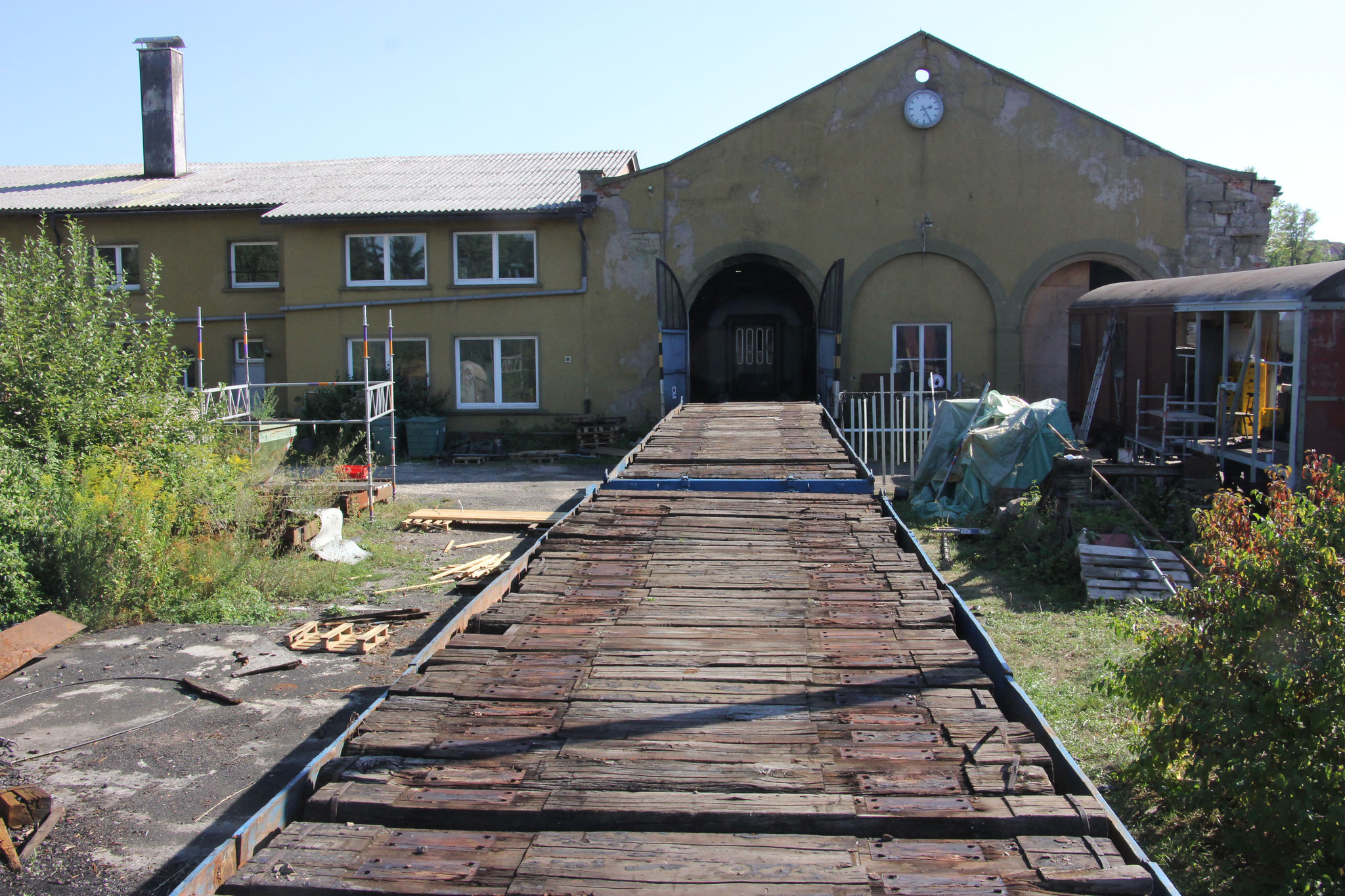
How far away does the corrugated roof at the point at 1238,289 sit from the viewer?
407 inches

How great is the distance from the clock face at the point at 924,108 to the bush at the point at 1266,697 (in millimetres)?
14815

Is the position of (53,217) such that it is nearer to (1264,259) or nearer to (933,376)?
(933,376)

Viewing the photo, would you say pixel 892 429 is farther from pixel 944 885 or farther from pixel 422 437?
pixel 944 885

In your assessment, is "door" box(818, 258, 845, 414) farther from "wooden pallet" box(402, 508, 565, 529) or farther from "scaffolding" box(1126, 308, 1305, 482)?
"wooden pallet" box(402, 508, 565, 529)

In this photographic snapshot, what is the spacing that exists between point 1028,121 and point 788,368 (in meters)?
7.90

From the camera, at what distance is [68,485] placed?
29.7ft

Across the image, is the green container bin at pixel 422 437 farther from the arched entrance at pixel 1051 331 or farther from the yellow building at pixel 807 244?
the arched entrance at pixel 1051 331

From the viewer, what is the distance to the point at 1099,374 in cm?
1566

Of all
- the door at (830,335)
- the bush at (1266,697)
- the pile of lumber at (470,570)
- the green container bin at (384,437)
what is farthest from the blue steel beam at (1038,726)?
the green container bin at (384,437)

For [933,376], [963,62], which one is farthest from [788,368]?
[963,62]

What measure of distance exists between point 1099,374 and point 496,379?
436 inches

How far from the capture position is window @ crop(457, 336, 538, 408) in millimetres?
19938

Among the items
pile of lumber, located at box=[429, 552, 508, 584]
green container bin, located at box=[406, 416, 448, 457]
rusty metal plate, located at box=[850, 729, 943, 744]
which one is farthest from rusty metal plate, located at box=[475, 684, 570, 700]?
green container bin, located at box=[406, 416, 448, 457]

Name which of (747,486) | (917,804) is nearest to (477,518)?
(747,486)
